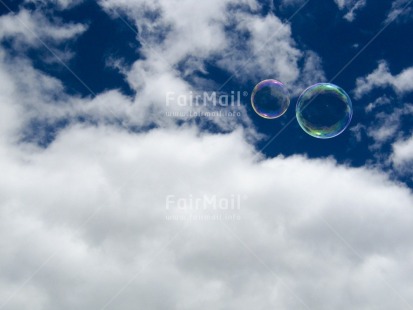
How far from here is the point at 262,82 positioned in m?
28.2

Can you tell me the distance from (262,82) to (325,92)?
4.73 meters

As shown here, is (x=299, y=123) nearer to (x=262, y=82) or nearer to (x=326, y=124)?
(x=326, y=124)

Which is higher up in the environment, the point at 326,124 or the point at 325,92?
the point at 325,92

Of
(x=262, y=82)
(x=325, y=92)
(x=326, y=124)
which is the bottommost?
(x=326, y=124)

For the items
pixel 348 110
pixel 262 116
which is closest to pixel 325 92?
pixel 348 110

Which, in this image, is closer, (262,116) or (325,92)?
(325,92)

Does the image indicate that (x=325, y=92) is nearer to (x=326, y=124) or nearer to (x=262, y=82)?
(x=326, y=124)

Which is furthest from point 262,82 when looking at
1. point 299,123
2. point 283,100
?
point 299,123

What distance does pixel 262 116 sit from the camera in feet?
91.5

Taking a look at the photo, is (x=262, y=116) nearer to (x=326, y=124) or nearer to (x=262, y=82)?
(x=262, y=82)

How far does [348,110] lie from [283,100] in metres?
4.44

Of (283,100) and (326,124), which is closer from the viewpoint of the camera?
(326,124)

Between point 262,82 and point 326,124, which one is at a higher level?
point 262,82

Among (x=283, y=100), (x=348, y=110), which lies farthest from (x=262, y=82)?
(x=348, y=110)
